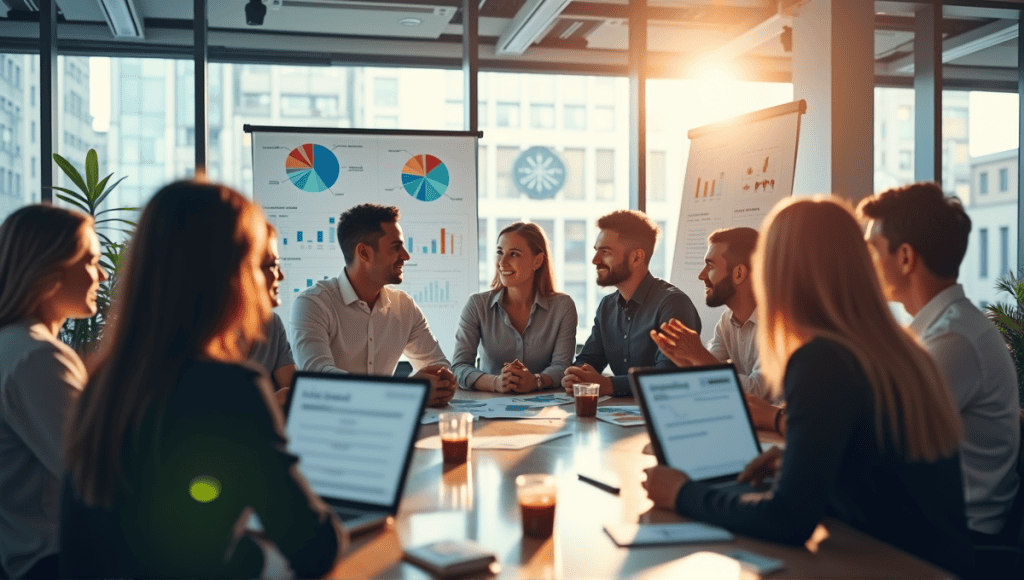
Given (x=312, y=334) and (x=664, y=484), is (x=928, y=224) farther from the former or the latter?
(x=312, y=334)

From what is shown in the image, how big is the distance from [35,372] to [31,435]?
0.44 ft

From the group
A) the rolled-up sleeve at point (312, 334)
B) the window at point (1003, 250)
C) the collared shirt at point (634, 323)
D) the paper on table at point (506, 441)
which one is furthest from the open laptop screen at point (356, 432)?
the window at point (1003, 250)

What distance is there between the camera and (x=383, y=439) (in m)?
1.43

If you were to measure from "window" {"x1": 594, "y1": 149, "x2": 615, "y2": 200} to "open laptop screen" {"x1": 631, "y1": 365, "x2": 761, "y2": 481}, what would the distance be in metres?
4.53

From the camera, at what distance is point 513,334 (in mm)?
3717

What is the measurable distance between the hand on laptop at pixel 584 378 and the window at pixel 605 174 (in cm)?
325

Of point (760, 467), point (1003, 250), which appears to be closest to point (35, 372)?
point (760, 467)

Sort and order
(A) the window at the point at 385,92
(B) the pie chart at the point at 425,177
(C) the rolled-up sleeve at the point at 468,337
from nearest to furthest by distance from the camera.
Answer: (C) the rolled-up sleeve at the point at 468,337 < (B) the pie chart at the point at 425,177 < (A) the window at the point at 385,92

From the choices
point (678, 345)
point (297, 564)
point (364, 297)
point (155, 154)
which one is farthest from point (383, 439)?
point (155, 154)

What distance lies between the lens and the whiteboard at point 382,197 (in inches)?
183

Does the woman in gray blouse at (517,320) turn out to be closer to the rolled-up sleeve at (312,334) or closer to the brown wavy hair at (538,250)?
the brown wavy hair at (538,250)

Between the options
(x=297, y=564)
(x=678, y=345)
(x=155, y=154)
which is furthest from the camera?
(x=155, y=154)

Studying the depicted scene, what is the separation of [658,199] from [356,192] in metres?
2.10

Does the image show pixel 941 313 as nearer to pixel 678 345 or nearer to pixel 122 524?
pixel 678 345
